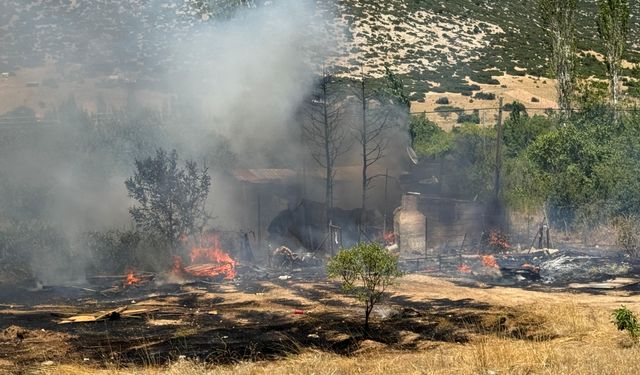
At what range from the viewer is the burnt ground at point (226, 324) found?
14.8 meters

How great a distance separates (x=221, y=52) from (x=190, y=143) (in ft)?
27.0

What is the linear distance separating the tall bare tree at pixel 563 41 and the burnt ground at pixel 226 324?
26.0 meters

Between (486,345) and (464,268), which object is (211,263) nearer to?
(464,268)

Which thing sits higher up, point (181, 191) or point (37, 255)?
point (181, 191)

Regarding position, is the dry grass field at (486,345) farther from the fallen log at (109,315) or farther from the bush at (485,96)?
the bush at (485,96)

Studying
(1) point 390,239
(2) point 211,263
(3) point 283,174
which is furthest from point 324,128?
(2) point 211,263

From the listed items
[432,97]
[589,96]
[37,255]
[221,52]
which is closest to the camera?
[37,255]

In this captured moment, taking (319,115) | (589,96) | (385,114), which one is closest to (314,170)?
(319,115)

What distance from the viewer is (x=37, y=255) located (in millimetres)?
26047

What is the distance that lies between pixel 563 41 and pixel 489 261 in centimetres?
2301

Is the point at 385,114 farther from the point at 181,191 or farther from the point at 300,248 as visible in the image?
the point at 181,191

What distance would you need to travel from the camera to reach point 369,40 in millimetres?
66562

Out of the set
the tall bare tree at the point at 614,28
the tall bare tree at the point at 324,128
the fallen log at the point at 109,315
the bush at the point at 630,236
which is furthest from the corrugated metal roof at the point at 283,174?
the tall bare tree at the point at 614,28

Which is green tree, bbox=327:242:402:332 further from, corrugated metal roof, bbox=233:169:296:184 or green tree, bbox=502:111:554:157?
green tree, bbox=502:111:554:157
